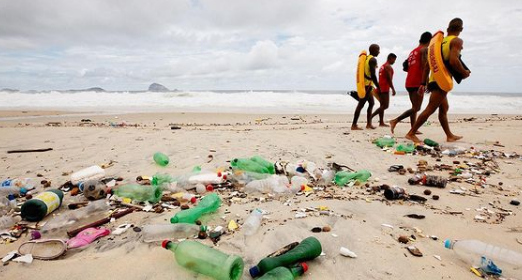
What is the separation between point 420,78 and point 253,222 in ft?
17.0

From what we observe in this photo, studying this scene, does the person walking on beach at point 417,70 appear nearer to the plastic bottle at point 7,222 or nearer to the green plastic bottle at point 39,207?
the green plastic bottle at point 39,207

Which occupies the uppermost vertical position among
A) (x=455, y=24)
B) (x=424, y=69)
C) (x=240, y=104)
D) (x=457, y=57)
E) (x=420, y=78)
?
(x=455, y=24)

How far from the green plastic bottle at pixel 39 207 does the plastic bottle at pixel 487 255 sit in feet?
10.1

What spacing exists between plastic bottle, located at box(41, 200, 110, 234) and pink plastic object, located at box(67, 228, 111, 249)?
316 millimetres

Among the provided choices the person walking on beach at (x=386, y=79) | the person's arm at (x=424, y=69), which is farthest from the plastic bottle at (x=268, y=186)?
the person walking on beach at (x=386, y=79)

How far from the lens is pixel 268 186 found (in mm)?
3174

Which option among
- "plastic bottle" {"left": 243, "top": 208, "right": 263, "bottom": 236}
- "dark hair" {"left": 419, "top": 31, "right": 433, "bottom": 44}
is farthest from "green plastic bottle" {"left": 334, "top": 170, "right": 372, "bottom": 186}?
"dark hair" {"left": 419, "top": 31, "right": 433, "bottom": 44}

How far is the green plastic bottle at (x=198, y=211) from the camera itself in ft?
7.72

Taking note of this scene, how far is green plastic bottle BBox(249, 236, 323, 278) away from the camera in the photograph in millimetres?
1670

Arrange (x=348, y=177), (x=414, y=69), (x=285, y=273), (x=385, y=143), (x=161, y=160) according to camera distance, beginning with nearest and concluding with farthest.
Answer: (x=285, y=273) → (x=348, y=177) → (x=161, y=160) → (x=385, y=143) → (x=414, y=69)

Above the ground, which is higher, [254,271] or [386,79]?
[386,79]

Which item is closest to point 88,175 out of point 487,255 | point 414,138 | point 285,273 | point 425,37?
point 285,273

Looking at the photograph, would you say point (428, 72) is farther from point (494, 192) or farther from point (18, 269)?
point (18, 269)

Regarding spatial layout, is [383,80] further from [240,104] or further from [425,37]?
[240,104]
